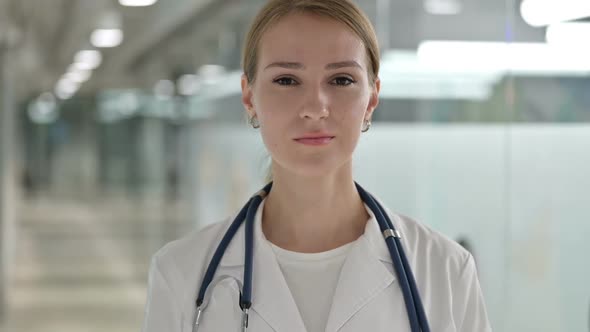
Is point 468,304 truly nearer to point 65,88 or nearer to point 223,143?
point 223,143

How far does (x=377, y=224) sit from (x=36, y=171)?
53.1 ft

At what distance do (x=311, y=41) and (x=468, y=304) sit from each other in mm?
504

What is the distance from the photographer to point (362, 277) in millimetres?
1497

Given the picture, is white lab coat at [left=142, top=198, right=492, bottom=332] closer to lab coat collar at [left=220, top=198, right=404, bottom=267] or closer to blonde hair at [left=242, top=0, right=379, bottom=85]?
lab coat collar at [left=220, top=198, right=404, bottom=267]

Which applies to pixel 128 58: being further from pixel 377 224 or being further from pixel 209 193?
pixel 377 224

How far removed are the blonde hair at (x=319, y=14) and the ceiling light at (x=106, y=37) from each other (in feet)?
23.4

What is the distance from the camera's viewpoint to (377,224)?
1578mm

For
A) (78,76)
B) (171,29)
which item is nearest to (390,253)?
Answer: (171,29)

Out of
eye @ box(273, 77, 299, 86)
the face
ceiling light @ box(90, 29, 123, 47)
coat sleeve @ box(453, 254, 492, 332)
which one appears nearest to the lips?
the face

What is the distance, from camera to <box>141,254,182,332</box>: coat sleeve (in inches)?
59.1

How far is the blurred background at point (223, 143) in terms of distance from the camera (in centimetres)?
273

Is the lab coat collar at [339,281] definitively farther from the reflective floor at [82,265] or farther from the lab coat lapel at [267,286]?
the reflective floor at [82,265]

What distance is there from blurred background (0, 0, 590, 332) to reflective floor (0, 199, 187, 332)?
4 cm

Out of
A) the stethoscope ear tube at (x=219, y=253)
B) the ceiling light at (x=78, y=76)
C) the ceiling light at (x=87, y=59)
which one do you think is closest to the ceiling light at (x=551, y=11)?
the stethoscope ear tube at (x=219, y=253)
